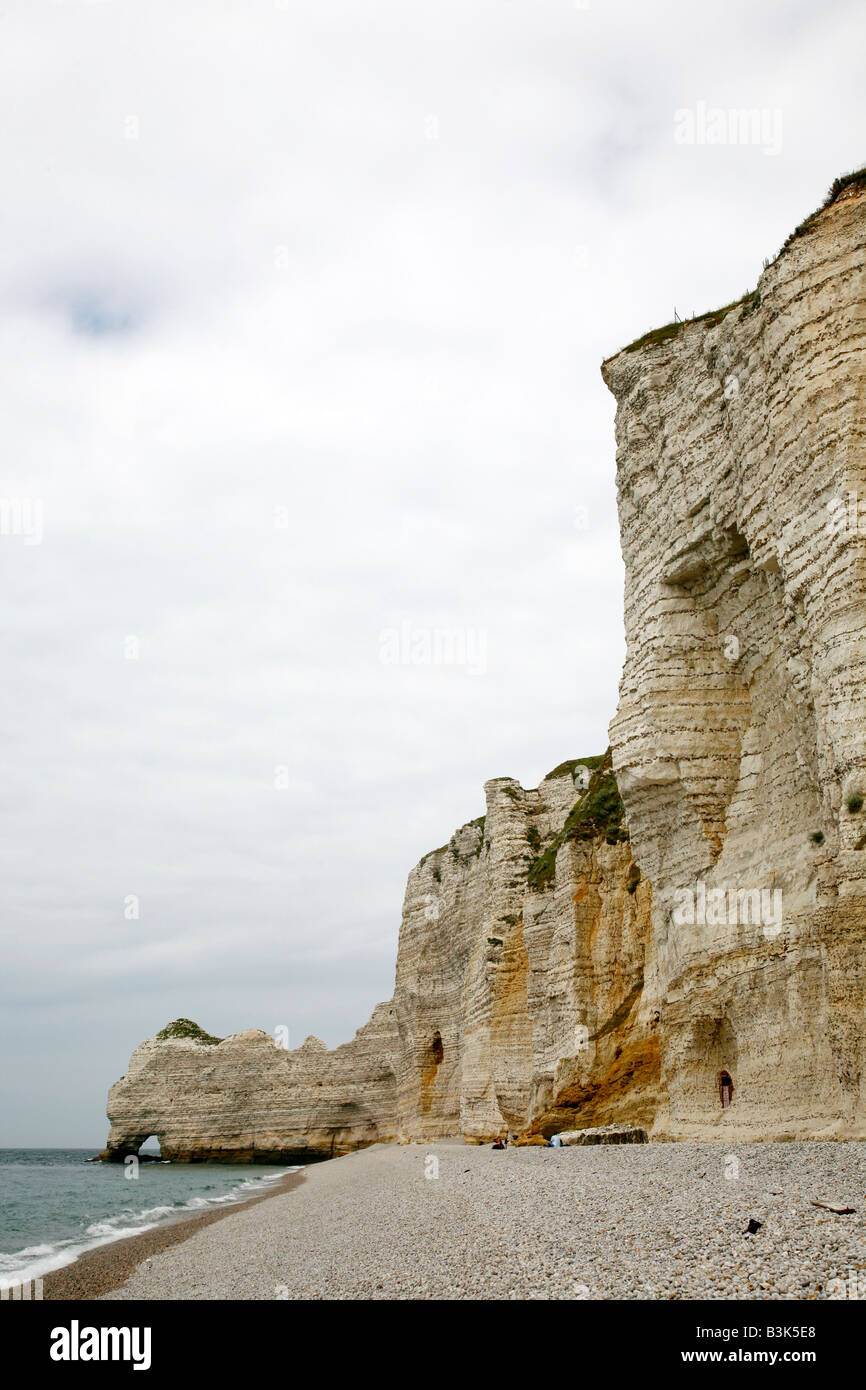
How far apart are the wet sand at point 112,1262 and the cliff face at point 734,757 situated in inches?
383

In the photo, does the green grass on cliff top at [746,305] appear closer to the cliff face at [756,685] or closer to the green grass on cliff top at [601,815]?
the cliff face at [756,685]

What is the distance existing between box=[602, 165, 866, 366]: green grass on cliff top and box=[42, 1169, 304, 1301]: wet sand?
1851 cm

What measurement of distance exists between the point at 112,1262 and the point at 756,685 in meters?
15.7

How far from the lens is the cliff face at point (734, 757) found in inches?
533

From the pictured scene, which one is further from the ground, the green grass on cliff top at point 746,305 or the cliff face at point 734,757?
the green grass on cliff top at point 746,305

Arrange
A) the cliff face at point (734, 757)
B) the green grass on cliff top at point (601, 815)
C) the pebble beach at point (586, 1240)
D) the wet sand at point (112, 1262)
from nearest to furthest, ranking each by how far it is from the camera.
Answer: the pebble beach at point (586, 1240) < the cliff face at point (734, 757) < the wet sand at point (112, 1262) < the green grass on cliff top at point (601, 815)

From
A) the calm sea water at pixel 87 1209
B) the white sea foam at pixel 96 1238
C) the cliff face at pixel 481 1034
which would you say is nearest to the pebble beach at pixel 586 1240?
the white sea foam at pixel 96 1238

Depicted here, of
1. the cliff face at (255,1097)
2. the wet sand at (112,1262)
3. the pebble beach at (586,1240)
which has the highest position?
the pebble beach at (586,1240)

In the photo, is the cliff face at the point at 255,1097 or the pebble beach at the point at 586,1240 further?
the cliff face at the point at 255,1097

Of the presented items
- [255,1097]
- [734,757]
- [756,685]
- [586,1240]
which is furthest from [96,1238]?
[255,1097]

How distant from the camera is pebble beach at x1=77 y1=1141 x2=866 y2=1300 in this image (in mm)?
6742

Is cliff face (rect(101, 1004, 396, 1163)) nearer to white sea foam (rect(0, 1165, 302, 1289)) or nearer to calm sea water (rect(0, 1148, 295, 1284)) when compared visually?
calm sea water (rect(0, 1148, 295, 1284))

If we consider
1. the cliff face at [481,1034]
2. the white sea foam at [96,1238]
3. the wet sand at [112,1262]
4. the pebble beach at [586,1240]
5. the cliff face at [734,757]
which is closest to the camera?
the pebble beach at [586,1240]
